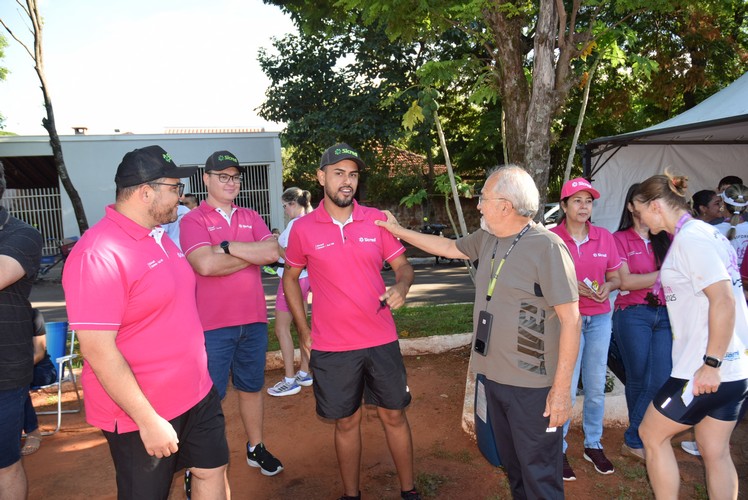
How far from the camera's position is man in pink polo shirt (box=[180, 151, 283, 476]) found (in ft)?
12.0

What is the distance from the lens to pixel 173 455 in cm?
263

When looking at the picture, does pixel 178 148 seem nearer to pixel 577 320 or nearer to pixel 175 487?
pixel 175 487

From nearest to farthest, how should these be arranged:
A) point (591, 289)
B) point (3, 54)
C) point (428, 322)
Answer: point (591, 289), point (428, 322), point (3, 54)

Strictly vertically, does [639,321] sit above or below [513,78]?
below

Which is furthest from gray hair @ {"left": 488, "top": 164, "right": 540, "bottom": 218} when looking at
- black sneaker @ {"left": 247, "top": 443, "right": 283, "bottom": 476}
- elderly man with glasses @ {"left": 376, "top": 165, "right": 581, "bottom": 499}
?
black sneaker @ {"left": 247, "top": 443, "right": 283, "bottom": 476}

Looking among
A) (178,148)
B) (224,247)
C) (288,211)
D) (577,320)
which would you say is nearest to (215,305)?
(224,247)

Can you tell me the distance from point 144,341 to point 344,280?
130cm

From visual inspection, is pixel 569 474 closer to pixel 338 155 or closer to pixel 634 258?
pixel 634 258

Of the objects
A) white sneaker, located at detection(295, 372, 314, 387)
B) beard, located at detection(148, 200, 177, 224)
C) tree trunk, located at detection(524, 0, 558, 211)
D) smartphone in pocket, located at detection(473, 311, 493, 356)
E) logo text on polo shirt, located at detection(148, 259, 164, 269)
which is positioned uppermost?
tree trunk, located at detection(524, 0, 558, 211)

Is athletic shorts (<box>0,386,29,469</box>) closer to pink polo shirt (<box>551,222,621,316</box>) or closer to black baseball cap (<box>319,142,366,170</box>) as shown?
black baseball cap (<box>319,142,366,170</box>)

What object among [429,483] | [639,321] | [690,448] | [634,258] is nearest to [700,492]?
[690,448]

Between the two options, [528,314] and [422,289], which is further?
[422,289]

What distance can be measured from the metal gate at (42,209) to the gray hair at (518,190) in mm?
19484

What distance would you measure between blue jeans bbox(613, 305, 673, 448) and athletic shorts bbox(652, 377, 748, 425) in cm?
120
